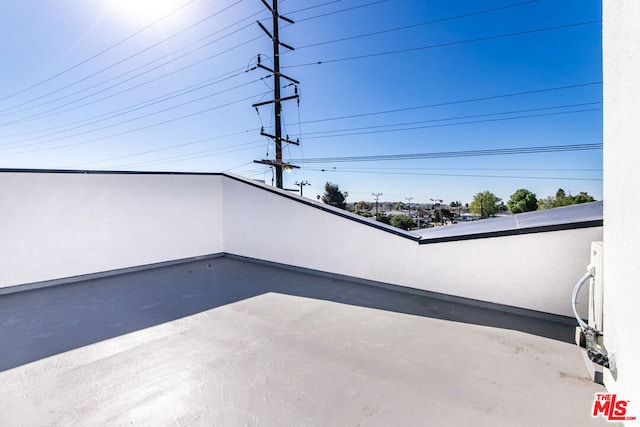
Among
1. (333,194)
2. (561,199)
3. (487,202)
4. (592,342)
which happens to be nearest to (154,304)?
(592,342)

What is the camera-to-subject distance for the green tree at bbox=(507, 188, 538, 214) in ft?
115

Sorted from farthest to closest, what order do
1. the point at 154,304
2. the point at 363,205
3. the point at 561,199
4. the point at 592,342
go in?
the point at 363,205 < the point at 561,199 < the point at 154,304 < the point at 592,342

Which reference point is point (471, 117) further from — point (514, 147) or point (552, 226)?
point (552, 226)

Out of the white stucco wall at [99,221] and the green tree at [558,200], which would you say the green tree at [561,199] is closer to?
the green tree at [558,200]

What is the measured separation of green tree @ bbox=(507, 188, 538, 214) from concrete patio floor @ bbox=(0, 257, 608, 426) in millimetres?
41693

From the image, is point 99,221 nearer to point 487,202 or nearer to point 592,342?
point 592,342

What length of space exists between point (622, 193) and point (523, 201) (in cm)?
4329

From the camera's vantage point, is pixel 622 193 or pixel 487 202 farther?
pixel 487 202

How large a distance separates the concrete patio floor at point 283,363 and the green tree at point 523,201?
41693 mm

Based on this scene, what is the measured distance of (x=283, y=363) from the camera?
1.72 metres

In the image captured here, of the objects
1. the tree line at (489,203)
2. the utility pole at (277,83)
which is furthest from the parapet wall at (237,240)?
the tree line at (489,203)

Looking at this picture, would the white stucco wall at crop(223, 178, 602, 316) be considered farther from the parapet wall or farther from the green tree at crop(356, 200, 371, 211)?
the green tree at crop(356, 200, 371, 211)

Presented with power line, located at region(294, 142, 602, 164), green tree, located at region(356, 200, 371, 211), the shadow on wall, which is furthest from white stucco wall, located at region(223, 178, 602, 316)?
green tree, located at region(356, 200, 371, 211)

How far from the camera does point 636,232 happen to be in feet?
3.52
